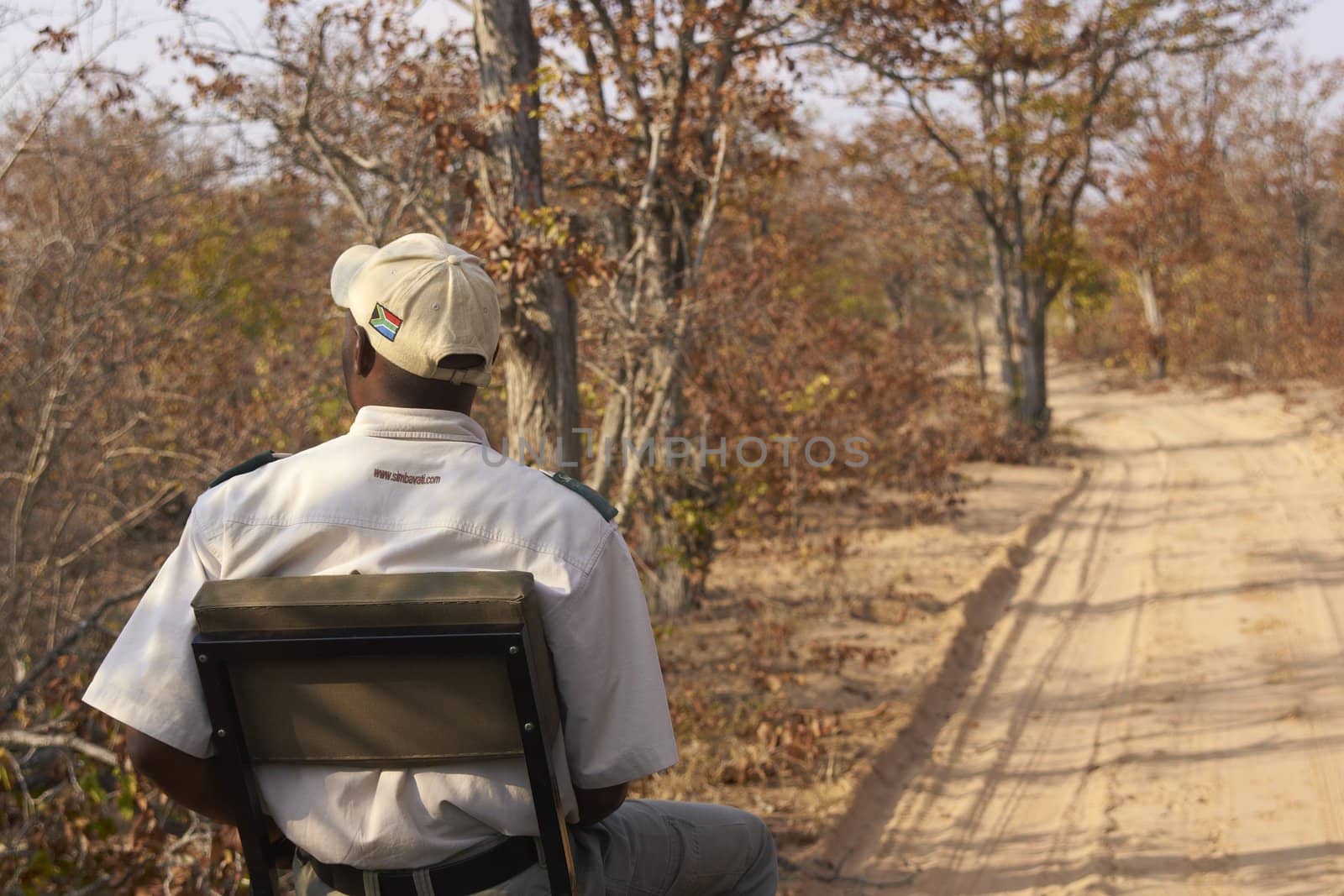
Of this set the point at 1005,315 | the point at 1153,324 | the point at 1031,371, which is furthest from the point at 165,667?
the point at 1153,324

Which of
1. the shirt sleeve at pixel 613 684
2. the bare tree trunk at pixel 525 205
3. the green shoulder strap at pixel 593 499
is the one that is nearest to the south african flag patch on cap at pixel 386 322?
the green shoulder strap at pixel 593 499

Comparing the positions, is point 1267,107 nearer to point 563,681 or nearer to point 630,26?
point 630,26

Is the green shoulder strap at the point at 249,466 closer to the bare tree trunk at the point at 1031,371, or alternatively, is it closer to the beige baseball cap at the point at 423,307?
the beige baseball cap at the point at 423,307

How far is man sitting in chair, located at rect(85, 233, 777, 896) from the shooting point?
2.07 m

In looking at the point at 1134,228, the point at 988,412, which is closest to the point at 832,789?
the point at 988,412

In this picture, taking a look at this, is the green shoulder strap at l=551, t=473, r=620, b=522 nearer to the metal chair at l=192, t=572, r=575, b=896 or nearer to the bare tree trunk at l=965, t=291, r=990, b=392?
the metal chair at l=192, t=572, r=575, b=896

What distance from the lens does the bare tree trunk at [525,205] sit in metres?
5.67

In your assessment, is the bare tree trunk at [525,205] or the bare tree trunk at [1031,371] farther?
the bare tree trunk at [1031,371]

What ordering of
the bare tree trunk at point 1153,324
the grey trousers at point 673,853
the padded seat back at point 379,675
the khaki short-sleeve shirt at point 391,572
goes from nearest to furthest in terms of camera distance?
1. the padded seat back at point 379,675
2. the khaki short-sleeve shirt at point 391,572
3. the grey trousers at point 673,853
4. the bare tree trunk at point 1153,324

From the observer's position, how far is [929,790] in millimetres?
6066

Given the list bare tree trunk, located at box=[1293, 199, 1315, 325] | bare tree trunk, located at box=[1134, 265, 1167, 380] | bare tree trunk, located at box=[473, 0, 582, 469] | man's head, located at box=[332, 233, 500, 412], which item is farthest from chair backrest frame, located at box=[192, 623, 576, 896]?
bare tree trunk, located at box=[1134, 265, 1167, 380]

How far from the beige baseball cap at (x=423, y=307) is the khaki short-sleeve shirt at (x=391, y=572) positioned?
184 millimetres

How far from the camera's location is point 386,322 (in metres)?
2.21

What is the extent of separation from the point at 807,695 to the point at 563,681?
5585 mm
